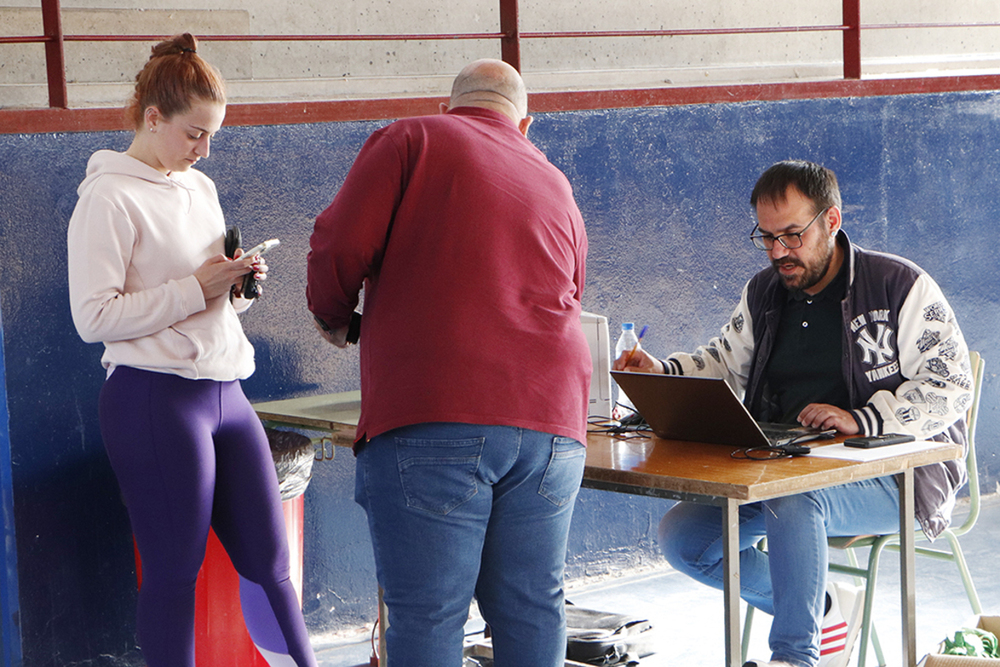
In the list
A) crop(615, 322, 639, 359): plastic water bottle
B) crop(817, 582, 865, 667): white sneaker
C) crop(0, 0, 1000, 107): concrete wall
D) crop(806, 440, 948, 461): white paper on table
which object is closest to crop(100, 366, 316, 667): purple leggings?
crop(615, 322, 639, 359): plastic water bottle

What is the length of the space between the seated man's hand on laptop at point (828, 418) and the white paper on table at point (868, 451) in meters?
0.11

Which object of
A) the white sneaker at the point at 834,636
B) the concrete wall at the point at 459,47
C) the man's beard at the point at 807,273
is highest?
the concrete wall at the point at 459,47

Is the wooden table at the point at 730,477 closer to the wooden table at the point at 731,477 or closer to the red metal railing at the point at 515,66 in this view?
the wooden table at the point at 731,477

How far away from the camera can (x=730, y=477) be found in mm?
2227

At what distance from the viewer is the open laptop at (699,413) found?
8.00 feet

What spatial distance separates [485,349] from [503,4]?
252 centimetres

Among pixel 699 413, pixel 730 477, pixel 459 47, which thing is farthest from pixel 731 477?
pixel 459 47

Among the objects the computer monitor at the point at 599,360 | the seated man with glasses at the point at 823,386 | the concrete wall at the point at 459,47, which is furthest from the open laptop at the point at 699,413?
the concrete wall at the point at 459,47

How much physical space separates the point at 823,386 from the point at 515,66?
1834 mm

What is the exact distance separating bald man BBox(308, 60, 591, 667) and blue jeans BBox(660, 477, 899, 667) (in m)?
0.63

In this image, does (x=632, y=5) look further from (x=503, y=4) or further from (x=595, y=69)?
(x=503, y=4)

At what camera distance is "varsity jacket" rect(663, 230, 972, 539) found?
2.67 meters

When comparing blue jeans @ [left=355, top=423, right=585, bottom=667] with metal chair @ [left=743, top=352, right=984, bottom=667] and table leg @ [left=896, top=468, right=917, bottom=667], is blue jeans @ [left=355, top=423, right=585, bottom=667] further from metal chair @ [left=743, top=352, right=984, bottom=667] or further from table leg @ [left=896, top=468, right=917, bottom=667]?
metal chair @ [left=743, top=352, right=984, bottom=667]

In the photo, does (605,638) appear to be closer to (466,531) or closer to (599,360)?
(599,360)
